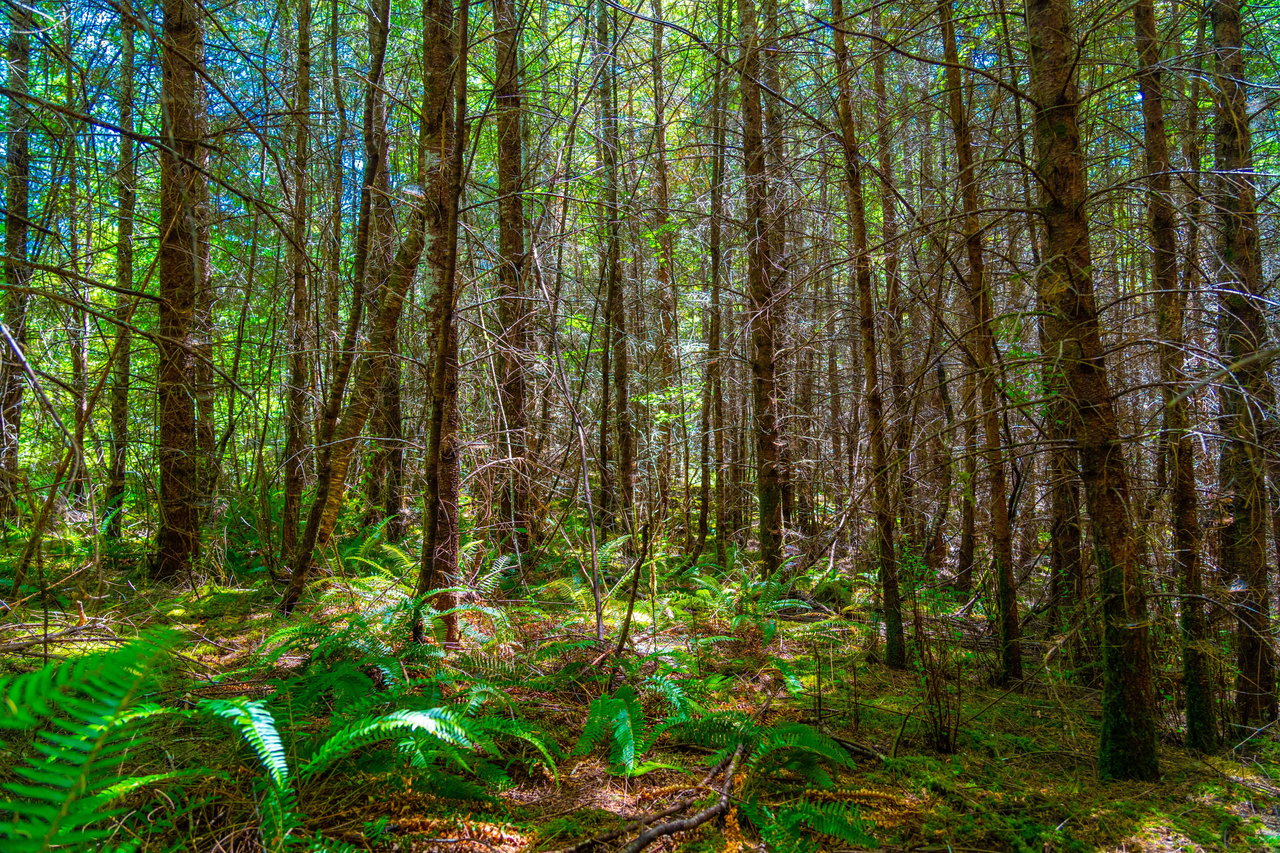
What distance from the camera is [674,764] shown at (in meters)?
2.81

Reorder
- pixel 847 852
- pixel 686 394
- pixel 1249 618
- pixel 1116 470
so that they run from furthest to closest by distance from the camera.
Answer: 1. pixel 686 394
2. pixel 1249 618
3. pixel 1116 470
4. pixel 847 852

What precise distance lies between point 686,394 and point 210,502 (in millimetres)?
6294

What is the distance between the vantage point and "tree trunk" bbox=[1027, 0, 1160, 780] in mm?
2529

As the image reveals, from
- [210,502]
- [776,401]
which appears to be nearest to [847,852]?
[776,401]

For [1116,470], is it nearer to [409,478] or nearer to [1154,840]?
[1154,840]

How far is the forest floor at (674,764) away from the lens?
2258mm

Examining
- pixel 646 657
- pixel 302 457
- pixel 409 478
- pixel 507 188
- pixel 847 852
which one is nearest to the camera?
pixel 847 852

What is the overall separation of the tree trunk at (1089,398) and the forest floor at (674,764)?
238mm

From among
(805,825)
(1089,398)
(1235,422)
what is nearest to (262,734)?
(805,825)

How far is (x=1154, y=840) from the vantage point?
236 cm

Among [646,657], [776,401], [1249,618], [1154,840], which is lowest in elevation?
[1154,840]

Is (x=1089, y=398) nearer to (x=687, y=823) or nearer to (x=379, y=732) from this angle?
(x=687, y=823)

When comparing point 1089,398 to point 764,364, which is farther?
point 764,364

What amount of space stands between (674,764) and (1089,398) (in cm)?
236
